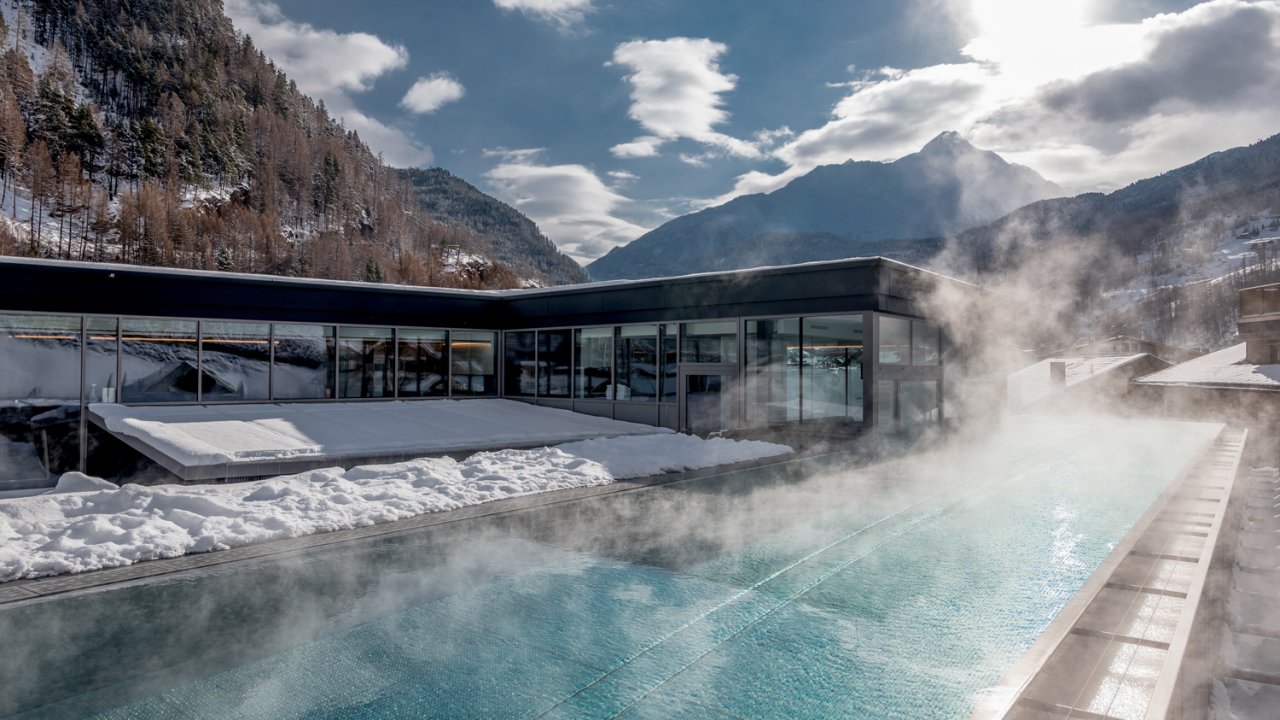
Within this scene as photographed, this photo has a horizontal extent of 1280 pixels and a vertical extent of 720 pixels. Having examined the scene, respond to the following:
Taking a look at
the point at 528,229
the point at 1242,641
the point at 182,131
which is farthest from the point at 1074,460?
the point at 528,229

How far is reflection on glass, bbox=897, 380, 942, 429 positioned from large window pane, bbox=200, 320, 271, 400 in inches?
601

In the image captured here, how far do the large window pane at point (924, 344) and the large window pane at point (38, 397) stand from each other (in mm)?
18630

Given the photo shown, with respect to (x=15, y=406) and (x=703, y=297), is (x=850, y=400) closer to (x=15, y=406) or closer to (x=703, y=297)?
(x=703, y=297)

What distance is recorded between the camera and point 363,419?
15891 mm

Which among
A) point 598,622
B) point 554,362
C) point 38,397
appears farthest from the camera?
point 554,362

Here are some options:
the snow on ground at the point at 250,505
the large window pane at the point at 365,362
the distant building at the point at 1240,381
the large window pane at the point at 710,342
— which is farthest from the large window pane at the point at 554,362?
the distant building at the point at 1240,381

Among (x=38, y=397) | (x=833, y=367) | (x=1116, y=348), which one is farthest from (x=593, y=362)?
(x=1116, y=348)

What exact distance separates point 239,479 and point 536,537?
654 centimetres

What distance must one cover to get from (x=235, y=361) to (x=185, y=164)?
119520mm

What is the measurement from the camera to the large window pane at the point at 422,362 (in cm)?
1931

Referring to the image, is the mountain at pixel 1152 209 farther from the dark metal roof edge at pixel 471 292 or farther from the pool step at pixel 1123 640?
the pool step at pixel 1123 640

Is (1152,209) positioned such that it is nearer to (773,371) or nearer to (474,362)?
(773,371)

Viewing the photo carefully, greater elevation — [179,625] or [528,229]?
[528,229]

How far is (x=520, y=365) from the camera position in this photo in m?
21.0
